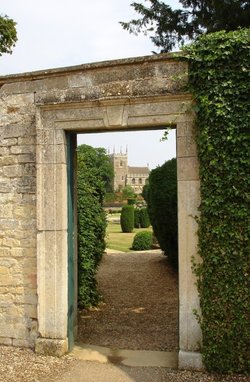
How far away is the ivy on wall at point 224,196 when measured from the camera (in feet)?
13.5

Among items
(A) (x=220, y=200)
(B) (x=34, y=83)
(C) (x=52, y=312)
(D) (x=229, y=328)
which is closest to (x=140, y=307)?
(C) (x=52, y=312)

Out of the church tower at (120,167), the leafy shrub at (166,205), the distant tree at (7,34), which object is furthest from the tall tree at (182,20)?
the church tower at (120,167)

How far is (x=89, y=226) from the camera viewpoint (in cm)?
688

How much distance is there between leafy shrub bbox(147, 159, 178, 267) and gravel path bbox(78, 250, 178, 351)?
32.7 inches

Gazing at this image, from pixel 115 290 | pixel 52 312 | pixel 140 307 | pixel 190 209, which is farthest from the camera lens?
pixel 115 290

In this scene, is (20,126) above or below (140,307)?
above

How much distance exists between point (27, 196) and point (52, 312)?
1430 millimetres

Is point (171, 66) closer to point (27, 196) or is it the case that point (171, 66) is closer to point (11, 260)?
point (27, 196)

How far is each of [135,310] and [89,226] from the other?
168 centimetres

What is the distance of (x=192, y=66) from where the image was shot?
4305mm

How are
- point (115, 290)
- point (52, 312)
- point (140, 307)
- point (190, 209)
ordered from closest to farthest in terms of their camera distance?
1. point (190, 209)
2. point (52, 312)
3. point (140, 307)
4. point (115, 290)

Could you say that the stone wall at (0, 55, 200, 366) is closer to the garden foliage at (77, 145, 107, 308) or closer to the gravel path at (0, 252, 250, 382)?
the gravel path at (0, 252, 250, 382)

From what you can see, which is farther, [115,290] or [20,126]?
[115,290]

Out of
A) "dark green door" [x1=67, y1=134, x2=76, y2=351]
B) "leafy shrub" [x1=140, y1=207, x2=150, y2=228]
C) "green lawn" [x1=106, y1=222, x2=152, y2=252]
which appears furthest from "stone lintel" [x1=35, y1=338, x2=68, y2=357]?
"leafy shrub" [x1=140, y1=207, x2=150, y2=228]
